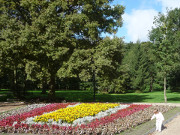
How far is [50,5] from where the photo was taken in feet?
56.6

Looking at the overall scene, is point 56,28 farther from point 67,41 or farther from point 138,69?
point 138,69

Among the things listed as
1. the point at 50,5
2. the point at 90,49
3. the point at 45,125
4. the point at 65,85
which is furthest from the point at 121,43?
the point at 65,85

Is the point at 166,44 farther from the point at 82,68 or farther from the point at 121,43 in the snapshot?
the point at 82,68

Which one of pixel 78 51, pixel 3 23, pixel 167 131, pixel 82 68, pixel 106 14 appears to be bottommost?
pixel 167 131

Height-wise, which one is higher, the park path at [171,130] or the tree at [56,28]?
the tree at [56,28]

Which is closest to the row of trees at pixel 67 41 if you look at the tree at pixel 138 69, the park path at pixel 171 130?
the park path at pixel 171 130

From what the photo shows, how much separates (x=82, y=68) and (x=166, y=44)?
9000 millimetres

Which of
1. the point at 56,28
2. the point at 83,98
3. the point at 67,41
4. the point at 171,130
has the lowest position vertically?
the point at 83,98

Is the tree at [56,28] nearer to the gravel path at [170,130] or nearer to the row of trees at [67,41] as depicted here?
the row of trees at [67,41]

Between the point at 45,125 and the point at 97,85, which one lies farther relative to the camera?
the point at 97,85

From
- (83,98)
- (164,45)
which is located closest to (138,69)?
(83,98)

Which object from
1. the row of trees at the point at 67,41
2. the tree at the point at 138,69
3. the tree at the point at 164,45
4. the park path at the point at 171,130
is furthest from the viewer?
the tree at the point at 138,69

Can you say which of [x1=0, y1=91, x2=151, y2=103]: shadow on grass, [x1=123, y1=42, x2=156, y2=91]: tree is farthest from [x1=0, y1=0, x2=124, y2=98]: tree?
[x1=123, y1=42, x2=156, y2=91]: tree

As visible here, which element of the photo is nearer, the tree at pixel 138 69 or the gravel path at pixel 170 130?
the gravel path at pixel 170 130
